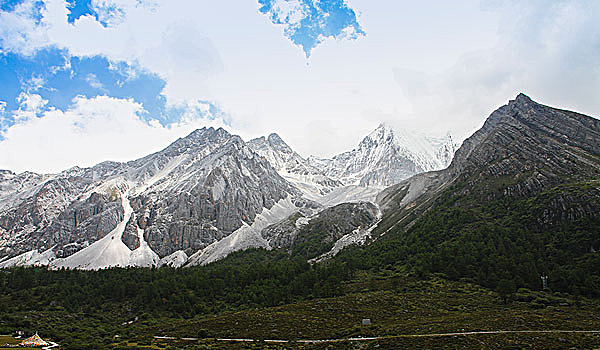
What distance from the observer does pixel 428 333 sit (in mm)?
53281

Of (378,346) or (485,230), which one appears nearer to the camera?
(378,346)

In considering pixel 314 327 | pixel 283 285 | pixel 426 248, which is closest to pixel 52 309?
pixel 283 285

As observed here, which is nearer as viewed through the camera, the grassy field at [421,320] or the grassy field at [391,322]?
the grassy field at [421,320]

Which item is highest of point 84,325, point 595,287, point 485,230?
point 485,230

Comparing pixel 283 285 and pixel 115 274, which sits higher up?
pixel 115 274

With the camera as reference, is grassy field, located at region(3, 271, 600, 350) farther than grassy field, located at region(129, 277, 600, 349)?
Yes

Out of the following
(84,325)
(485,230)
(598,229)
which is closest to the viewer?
(84,325)

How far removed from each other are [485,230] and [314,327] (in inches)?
4098

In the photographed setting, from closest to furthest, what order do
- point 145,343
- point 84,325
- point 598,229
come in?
1. point 145,343
2. point 84,325
3. point 598,229

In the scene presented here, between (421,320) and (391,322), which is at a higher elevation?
(391,322)

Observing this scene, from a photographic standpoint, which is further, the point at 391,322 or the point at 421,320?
the point at 391,322

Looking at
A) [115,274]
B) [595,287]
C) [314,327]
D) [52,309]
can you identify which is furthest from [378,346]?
[115,274]

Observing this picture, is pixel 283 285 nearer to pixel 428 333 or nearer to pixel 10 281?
pixel 428 333

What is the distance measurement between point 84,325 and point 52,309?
93.3ft
